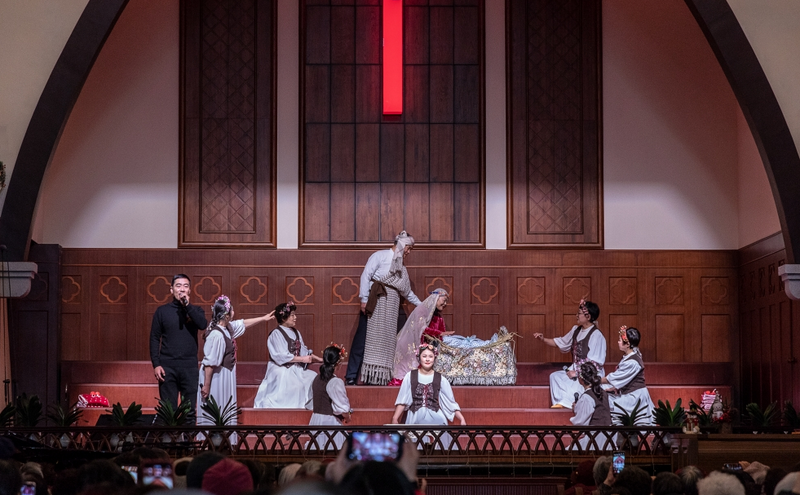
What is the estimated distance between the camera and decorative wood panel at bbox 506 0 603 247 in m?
13.4

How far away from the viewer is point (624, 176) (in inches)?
531

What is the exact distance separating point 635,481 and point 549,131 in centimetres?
863

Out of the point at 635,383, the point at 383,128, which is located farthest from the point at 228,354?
the point at 383,128

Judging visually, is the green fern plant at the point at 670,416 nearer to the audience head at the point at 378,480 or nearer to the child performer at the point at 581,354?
the child performer at the point at 581,354

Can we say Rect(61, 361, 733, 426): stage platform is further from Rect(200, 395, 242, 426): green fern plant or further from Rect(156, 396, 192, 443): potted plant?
Rect(156, 396, 192, 443): potted plant

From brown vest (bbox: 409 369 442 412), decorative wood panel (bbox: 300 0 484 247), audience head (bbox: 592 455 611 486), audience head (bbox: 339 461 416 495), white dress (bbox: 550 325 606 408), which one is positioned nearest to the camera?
audience head (bbox: 339 461 416 495)

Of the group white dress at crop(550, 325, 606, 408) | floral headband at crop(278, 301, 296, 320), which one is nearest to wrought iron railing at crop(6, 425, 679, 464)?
floral headband at crop(278, 301, 296, 320)

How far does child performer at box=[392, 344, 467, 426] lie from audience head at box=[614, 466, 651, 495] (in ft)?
14.4

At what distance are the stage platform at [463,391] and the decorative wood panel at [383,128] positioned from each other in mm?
2243

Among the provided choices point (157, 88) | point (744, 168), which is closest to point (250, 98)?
point (157, 88)

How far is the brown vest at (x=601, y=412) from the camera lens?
9.78 m

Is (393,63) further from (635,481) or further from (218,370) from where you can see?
(635,481)

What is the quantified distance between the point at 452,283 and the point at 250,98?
10.9ft

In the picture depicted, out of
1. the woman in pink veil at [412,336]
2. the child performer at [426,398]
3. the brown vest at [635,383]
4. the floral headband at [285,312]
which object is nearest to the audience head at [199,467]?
the child performer at [426,398]
